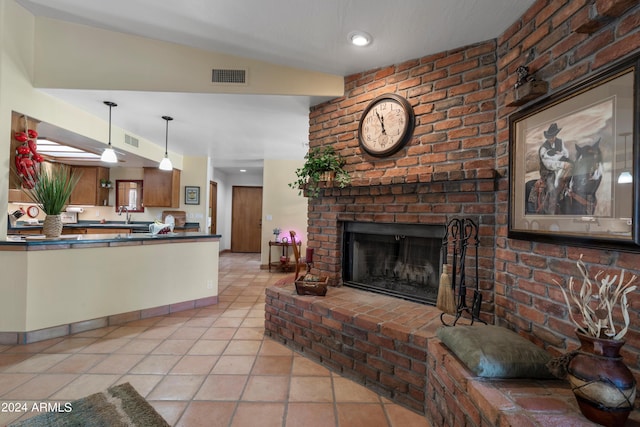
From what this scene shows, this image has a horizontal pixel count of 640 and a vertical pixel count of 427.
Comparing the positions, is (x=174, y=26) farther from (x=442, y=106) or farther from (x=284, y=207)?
(x=284, y=207)

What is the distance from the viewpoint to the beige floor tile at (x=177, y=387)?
1.71 m

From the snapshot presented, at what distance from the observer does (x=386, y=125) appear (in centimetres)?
232

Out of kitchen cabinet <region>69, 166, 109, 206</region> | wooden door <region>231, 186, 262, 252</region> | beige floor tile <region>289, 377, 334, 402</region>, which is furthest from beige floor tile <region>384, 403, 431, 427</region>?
wooden door <region>231, 186, 262, 252</region>

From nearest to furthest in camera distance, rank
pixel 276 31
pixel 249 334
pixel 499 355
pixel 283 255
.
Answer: pixel 499 355 → pixel 276 31 → pixel 249 334 → pixel 283 255

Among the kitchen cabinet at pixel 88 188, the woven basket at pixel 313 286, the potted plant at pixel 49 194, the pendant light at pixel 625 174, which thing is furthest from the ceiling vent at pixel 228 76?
the kitchen cabinet at pixel 88 188

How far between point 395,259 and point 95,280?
2.84m

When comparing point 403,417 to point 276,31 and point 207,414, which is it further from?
point 276,31

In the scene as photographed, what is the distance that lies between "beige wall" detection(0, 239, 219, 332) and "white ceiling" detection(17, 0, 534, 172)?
1525 millimetres

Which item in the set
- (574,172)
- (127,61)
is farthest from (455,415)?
(127,61)

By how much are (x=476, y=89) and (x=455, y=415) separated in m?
1.96

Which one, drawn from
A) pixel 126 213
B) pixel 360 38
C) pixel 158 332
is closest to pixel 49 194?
pixel 158 332

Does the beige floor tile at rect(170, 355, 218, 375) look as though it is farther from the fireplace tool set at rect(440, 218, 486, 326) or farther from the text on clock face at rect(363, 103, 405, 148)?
the text on clock face at rect(363, 103, 405, 148)

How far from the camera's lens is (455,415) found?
128cm

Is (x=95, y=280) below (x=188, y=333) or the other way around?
the other way around
